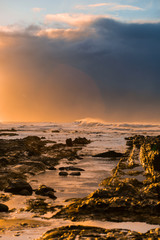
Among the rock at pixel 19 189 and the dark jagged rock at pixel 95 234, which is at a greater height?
the dark jagged rock at pixel 95 234

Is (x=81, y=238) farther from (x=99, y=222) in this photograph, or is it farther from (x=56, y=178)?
(x=56, y=178)

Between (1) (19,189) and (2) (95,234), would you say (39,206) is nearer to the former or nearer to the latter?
(1) (19,189)

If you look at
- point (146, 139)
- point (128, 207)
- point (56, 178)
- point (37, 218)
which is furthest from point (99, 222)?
point (56, 178)

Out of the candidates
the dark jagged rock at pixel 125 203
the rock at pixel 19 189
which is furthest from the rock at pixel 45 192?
the dark jagged rock at pixel 125 203

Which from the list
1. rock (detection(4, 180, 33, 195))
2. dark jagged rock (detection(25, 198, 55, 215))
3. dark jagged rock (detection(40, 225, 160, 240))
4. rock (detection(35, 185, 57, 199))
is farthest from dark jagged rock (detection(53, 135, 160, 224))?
rock (detection(4, 180, 33, 195))

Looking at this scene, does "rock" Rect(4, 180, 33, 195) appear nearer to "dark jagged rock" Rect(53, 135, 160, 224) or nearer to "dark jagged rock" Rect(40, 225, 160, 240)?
"dark jagged rock" Rect(53, 135, 160, 224)

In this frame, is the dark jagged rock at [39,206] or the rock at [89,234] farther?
the dark jagged rock at [39,206]

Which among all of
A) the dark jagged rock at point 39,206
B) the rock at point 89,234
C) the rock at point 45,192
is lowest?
the dark jagged rock at point 39,206

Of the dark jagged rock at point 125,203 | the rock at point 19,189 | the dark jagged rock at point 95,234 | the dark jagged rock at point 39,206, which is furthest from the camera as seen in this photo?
the rock at point 19,189

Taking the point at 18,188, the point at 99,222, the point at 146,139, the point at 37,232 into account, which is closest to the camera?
the point at 37,232

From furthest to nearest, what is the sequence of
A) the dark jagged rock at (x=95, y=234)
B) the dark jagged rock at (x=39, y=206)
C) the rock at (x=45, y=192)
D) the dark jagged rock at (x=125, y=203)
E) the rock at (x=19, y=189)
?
1. the rock at (x=19, y=189)
2. the rock at (x=45, y=192)
3. the dark jagged rock at (x=39, y=206)
4. the dark jagged rock at (x=125, y=203)
5. the dark jagged rock at (x=95, y=234)

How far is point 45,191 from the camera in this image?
7.42m

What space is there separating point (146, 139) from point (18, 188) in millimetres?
3674

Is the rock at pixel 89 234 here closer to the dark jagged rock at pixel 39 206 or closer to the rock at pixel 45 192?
the dark jagged rock at pixel 39 206
